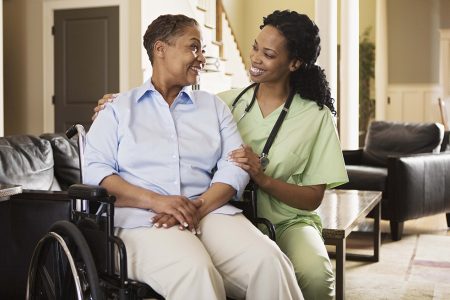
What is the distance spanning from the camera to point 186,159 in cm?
204

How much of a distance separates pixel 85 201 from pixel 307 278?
2.29 ft

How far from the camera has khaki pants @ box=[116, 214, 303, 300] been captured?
5.65ft

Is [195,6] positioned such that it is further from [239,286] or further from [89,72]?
[239,286]

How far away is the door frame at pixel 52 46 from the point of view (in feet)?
21.8

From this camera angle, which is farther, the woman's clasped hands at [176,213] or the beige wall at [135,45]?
the beige wall at [135,45]

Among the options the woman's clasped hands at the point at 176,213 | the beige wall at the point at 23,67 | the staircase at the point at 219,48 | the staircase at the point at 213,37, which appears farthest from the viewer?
the staircase at the point at 219,48

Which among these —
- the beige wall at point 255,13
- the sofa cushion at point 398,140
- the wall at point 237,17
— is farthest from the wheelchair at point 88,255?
the beige wall at point 255,13

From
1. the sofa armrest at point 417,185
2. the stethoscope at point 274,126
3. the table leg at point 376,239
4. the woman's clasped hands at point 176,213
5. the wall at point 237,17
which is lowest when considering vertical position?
the table leg at point 376,239

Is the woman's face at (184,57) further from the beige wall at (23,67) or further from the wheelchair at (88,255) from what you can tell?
the beige wall at (23,67)

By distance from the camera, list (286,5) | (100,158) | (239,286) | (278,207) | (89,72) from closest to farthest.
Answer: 1. (239,286)
2. (100,158)
3. (278,207)
4. (89,72)
5. (286,5)

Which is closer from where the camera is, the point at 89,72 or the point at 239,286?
the point at 239,286

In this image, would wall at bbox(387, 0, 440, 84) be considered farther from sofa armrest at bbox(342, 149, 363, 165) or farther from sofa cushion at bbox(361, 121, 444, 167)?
sofa armrest at bbox(342, 149, 363, 165)

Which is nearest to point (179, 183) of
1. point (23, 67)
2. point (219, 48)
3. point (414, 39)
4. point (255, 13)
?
point (23, 67)

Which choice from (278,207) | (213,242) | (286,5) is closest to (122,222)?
(213,242)
